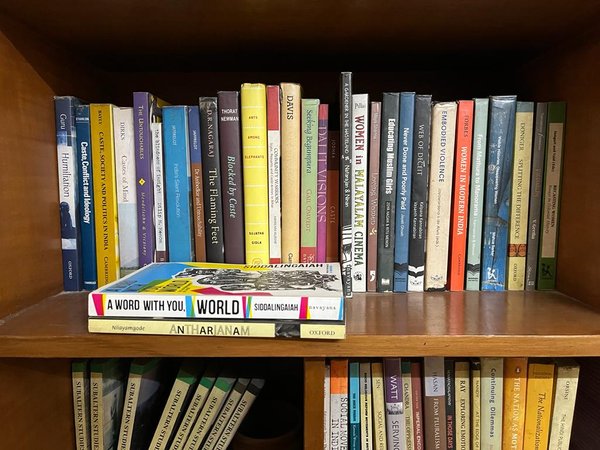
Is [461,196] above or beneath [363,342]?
above

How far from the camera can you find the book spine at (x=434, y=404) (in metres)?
0.61

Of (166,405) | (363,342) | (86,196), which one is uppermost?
(86,196)

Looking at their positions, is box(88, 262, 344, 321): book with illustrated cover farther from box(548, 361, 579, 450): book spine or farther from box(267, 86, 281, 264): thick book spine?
box(548, 361, 579, 450): book spine

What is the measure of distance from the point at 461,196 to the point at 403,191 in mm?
90

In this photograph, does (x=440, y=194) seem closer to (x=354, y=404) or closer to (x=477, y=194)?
(x=477, y=194)

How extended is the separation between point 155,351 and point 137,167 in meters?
0.29

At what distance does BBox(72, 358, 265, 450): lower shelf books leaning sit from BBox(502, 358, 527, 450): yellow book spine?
1.17ft

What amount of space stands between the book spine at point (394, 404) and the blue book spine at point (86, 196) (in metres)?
0.47

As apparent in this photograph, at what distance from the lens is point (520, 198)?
67cm

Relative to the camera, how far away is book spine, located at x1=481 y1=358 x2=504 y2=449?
615 millimetres

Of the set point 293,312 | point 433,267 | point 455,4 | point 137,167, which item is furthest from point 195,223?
point 455,4

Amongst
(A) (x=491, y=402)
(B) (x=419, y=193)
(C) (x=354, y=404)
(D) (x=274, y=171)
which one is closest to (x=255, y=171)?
(D) (x=274, y=171)

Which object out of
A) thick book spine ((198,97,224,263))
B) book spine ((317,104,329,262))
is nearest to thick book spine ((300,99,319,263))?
book spine ((317,104,329,262))

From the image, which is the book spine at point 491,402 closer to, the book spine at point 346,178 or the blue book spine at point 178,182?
the book spine at point 346,178
